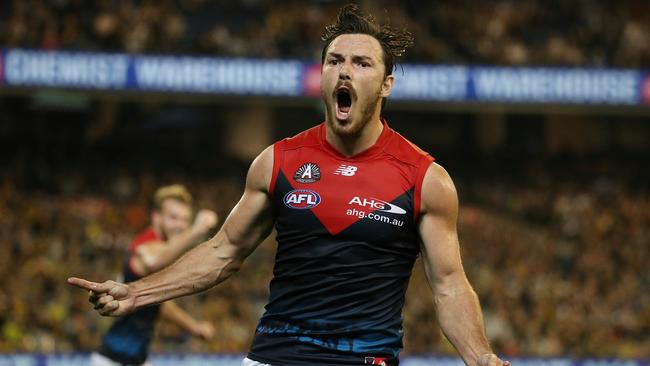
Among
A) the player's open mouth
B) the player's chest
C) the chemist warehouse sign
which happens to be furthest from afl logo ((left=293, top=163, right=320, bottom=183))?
the chemist warehouse sign

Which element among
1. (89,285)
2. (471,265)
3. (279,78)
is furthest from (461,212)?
(89,285)

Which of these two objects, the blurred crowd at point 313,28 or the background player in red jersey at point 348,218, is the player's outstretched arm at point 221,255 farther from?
the blurred crowd at point 313,28

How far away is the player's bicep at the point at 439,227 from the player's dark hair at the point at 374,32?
49cm

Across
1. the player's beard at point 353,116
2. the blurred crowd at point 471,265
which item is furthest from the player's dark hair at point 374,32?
the blurred crowd at point 471,265

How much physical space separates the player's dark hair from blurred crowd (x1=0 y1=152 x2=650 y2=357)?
11.4 m

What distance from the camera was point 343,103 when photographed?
453 cm

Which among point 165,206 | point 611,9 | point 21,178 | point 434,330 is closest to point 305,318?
point 165,206

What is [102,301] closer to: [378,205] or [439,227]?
[378,205]

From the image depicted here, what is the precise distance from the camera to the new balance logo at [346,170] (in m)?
4.51

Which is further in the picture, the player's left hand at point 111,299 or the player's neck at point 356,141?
the player's neck at point 356,141

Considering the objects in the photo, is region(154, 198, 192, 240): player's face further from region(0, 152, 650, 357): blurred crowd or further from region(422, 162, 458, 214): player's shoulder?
region(0, 152, 650, 357): blurred crowd

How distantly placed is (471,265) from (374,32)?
49.0ft

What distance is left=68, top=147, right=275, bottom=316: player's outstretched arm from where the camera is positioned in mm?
4551

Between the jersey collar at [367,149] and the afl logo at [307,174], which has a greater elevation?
the jersey collar at [367,149]
